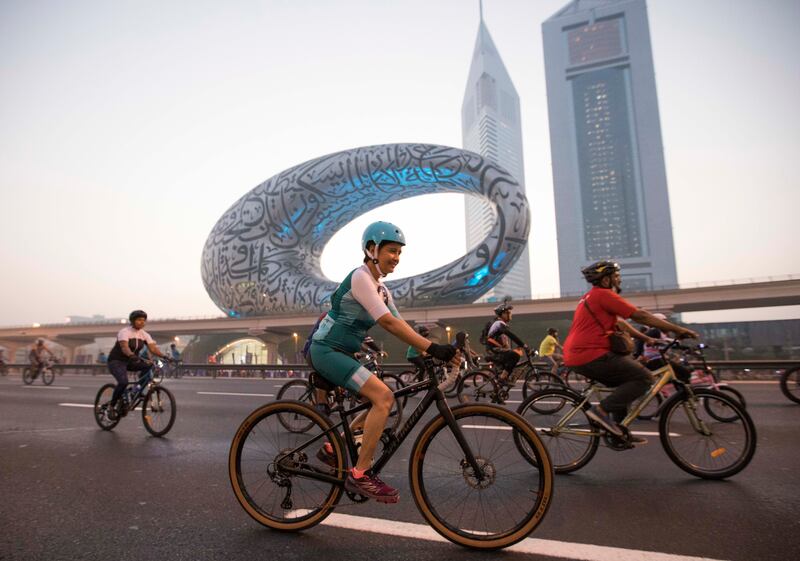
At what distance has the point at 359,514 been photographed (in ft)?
10.4

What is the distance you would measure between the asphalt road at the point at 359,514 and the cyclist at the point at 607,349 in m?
0.60

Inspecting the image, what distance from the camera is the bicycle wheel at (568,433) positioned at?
4.20 m

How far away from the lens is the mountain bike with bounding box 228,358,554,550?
8.57 feet

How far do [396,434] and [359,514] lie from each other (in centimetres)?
80

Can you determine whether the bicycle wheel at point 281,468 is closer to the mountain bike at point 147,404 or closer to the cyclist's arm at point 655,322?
the cyclist's arm at point 655,322

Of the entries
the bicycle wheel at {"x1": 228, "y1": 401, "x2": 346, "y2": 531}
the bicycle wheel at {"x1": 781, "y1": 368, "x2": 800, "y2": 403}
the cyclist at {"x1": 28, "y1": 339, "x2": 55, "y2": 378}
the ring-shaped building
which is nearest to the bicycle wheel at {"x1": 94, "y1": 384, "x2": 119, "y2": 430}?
the bicycle wheel at {"x1": 228, "y1": 401, "x2": 346, "y2": 531}

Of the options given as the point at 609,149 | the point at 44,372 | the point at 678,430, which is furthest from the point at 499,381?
the point at 609,149

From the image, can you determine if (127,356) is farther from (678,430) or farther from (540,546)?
(678,430)

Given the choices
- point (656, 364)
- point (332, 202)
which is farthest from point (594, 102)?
point (656, 364)

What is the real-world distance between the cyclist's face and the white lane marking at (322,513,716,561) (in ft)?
5.35

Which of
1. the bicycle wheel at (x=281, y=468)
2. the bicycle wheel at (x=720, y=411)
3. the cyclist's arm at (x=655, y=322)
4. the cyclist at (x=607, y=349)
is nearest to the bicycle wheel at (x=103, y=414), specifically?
the bicycle wheel at (x=281, y=468)

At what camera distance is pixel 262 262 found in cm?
4866

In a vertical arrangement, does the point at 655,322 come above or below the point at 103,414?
above

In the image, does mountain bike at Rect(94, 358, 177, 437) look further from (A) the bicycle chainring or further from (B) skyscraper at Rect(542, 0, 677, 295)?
(B) skyscraper at Rect(542, 0, 677, 295)
